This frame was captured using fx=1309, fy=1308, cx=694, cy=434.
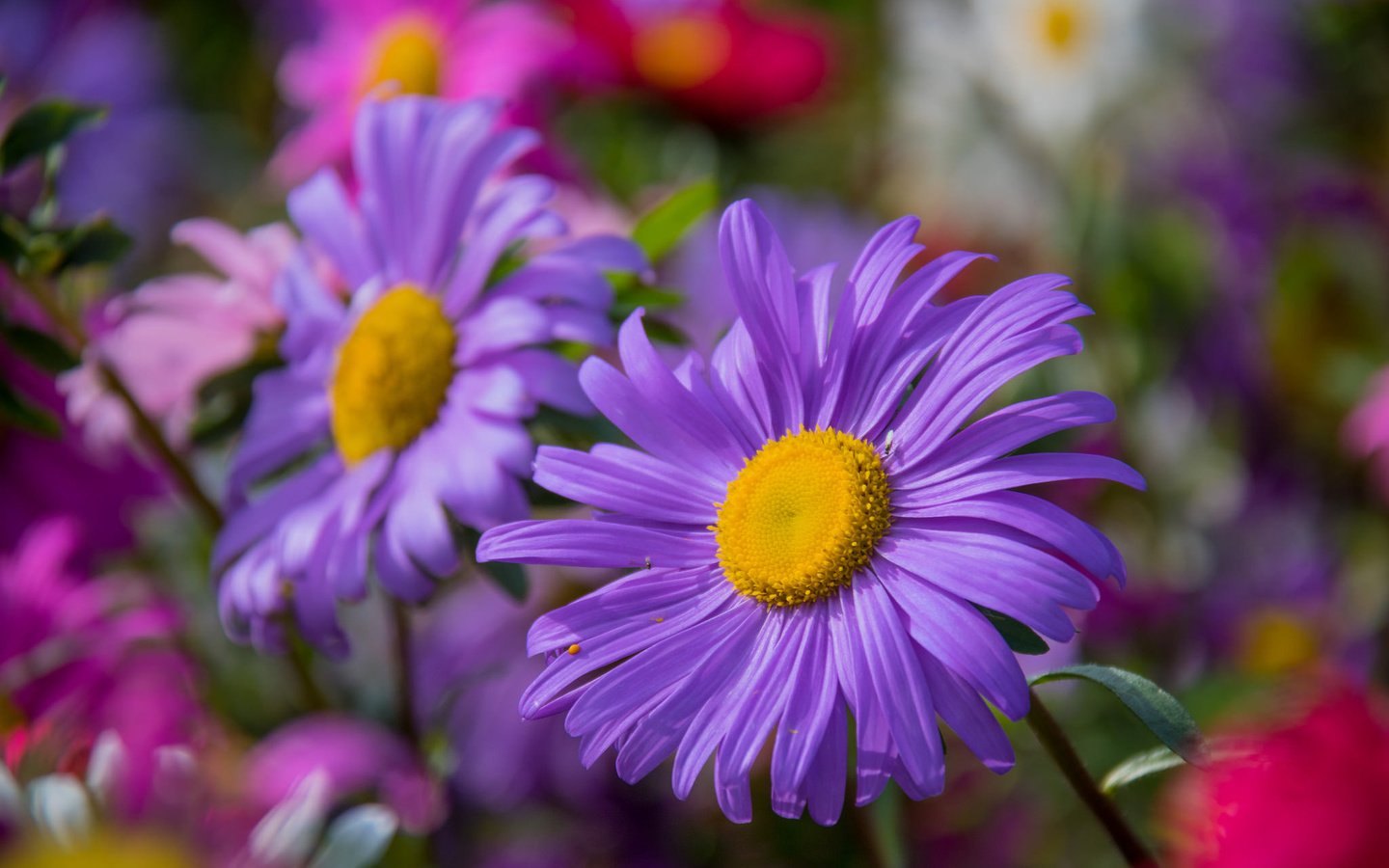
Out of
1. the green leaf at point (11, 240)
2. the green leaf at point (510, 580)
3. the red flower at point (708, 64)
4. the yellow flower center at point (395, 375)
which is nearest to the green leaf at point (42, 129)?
the green leaf at point (11, 240)

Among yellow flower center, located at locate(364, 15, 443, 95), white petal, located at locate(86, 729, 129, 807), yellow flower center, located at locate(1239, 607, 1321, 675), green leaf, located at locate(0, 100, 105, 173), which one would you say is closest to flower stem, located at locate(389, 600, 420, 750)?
white petal, located at locate(86, 729, 129, 807)

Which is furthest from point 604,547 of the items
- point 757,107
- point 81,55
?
point 81,55

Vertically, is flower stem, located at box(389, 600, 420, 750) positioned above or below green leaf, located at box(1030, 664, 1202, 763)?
below

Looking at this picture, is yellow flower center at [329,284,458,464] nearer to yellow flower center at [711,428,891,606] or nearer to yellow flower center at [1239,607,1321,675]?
yellow flower center at [711,428,891,606]

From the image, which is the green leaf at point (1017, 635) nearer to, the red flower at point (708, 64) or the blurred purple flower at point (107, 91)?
the red flower at point (708, 64)

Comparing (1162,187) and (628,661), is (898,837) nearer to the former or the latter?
(628,661)
